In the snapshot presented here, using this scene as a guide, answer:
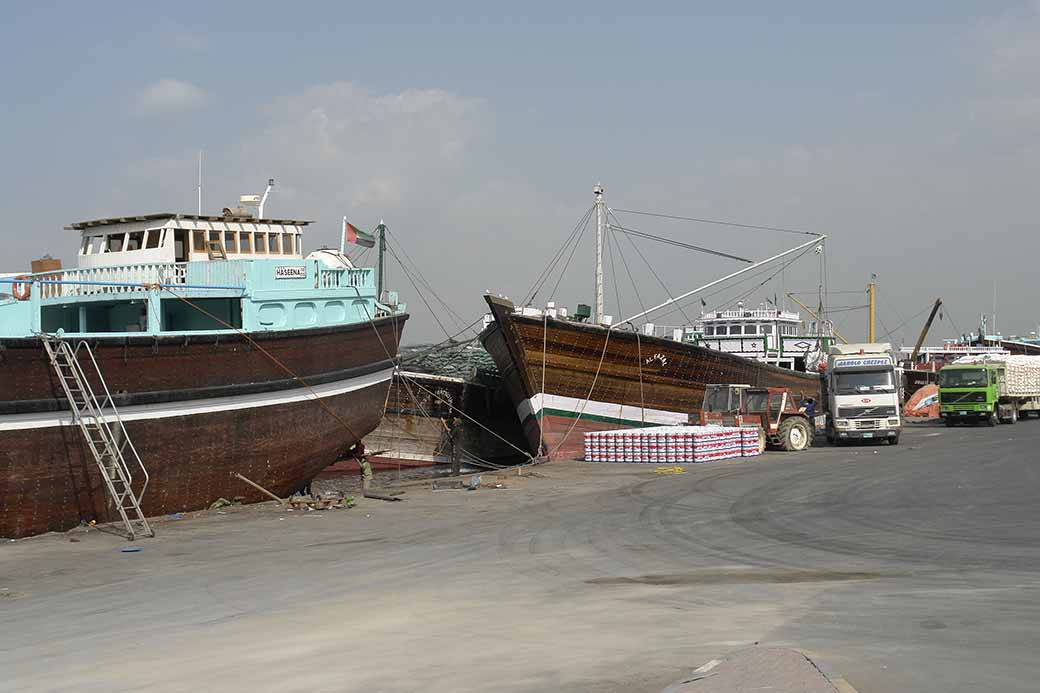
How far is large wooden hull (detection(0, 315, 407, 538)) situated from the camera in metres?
15.5

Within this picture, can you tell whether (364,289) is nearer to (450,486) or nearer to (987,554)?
(450,486)

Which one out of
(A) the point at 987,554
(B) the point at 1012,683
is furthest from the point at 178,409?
(B) the point at 1012,683

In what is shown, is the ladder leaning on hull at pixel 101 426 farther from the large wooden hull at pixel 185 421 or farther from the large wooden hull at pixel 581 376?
the large wooden hull at pixel 581 376

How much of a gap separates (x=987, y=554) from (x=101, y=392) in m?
14.2

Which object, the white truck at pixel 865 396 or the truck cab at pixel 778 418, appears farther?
the white truck at pixel 865 396

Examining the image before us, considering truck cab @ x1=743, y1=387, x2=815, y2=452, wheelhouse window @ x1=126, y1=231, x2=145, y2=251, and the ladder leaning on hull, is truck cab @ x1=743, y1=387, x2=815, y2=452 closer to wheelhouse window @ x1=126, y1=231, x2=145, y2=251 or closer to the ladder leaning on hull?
wheelhouse window @ x1=126, y1=231, x2=145, y2=251

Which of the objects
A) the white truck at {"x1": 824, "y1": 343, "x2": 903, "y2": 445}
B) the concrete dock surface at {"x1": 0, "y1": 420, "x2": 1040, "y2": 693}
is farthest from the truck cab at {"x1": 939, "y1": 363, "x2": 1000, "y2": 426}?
the concrete dock surface at {"x1": 0, "y1": 420, "x2": 1040, "y2": 693}

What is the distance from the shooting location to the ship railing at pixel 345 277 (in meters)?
23.0

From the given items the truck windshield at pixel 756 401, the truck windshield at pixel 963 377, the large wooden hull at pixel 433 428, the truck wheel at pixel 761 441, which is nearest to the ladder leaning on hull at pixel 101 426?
the large wooden hull at pixel 433 428

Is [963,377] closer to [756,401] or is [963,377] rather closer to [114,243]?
[756,401]

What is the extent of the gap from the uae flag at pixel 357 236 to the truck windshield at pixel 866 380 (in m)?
15.7

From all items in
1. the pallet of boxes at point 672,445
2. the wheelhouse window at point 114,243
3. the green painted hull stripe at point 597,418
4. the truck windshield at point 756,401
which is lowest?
the pallet of boxes at point 672,445

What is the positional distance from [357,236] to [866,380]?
668 inches

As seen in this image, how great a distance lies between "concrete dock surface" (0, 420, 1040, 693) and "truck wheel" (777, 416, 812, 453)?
9378mm
